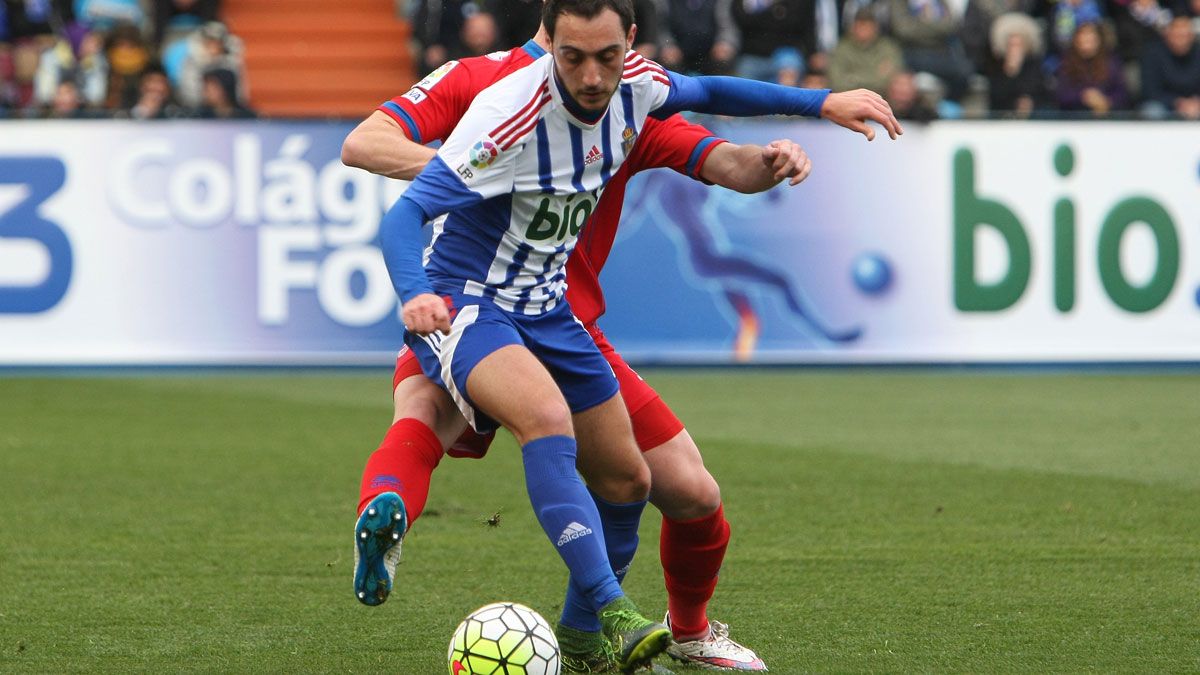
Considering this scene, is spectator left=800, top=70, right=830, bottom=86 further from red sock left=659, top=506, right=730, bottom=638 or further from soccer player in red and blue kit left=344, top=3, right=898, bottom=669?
red sock left=659, top=506, right=730, bottom=638

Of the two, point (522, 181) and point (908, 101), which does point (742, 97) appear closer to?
point (522, 181)

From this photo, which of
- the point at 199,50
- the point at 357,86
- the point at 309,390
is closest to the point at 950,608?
the point at 309,390

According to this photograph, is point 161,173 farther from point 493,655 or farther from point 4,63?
point 493,655

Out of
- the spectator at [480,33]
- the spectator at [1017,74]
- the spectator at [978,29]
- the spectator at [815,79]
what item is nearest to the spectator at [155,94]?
the spectator at [480,33]

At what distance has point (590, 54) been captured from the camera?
446 cm

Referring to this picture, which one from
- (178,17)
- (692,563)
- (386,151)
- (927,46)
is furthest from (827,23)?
(386,151)

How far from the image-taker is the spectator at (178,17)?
16.9 m

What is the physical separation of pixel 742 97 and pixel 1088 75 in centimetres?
1135

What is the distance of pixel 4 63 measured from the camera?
53.4ft

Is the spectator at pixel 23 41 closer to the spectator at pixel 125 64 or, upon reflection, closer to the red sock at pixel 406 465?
the spectator at pixel 125 64

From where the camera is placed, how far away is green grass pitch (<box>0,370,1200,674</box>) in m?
5.02

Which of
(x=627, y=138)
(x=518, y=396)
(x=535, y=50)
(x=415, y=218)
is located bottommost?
(x=518, y=396)

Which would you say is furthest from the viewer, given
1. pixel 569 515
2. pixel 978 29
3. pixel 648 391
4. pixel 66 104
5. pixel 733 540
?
pixel 978 29

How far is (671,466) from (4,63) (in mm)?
12934
